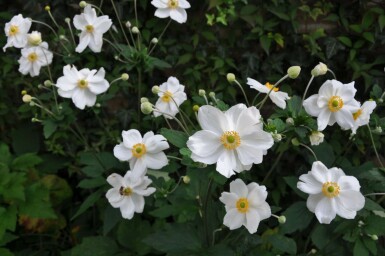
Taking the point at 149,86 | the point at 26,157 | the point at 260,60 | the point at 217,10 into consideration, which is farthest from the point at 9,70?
the point at 260,60

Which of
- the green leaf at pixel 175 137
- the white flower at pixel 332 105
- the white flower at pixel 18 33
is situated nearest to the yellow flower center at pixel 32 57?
the white flower at pixel 18 33

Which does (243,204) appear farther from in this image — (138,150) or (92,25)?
(92,25)

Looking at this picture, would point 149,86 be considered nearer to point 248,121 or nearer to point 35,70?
point 35,70

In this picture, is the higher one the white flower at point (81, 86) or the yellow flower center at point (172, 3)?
the yellow flower center at point (172, 3)

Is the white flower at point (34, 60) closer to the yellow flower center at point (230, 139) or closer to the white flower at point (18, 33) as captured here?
the white flower at point (18, 33)

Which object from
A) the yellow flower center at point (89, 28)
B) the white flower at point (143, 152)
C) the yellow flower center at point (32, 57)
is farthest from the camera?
the yellow flower center at point (32, 57)

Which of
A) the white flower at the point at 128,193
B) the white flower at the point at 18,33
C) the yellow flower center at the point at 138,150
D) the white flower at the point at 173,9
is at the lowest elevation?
the white flower at the point at 128,193

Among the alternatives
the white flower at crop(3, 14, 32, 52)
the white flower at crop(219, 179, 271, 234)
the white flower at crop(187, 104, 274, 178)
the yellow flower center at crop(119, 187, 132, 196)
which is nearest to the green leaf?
the white flower at crop(187, 104, 274, 178)
